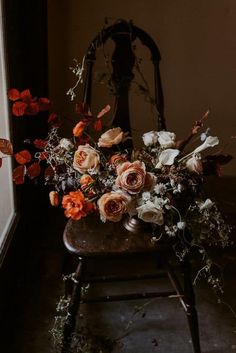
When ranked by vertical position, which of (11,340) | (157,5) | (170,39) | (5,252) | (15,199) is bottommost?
(11,340)

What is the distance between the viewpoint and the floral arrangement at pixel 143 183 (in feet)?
4.17

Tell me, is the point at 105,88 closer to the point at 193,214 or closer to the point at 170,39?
the point at 170,39

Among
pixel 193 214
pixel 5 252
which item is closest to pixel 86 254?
pixel 193 214

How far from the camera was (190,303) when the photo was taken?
1441mm

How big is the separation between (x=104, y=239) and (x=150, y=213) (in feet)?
0.65

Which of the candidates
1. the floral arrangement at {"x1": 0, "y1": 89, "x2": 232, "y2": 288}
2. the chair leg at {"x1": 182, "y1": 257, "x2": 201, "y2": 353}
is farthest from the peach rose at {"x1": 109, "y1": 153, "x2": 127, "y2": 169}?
the chair leg at {"x1": 182, "y1": 257, "x2": 201, "y2": 353}

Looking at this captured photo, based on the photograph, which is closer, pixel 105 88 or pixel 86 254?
pixel 86 254

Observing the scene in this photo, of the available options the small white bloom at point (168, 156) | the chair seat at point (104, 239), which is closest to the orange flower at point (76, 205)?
the chair seat at point (104, 239)

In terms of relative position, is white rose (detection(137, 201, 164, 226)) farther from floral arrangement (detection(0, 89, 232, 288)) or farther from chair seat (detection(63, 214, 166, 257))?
chair seat (detection(63, 214, 166, 257))

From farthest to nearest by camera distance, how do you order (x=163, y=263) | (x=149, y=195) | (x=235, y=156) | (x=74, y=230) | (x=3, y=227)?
1. (x=235, y=156)
2. (x=163, y=263)
3. (x=3, y=227)
4. (x=74, y=230)
5. (x=149, y=195)

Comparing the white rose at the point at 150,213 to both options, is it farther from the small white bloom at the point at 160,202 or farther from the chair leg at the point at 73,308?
the chair leg at the point at 73,308

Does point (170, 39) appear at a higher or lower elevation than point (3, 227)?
higher

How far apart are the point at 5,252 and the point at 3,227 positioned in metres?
0.13

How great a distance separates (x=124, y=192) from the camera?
1289 millimetres
